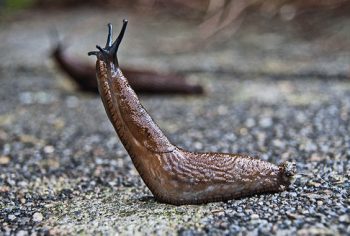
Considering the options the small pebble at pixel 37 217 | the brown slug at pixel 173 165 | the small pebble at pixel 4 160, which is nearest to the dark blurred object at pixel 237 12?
the small pebble at pixel 4 160

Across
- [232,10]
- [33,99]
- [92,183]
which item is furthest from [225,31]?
[92,183]

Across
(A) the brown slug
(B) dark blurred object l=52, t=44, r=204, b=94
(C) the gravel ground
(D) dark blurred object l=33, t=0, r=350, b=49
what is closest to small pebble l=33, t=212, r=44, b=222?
(C) the gravel ground

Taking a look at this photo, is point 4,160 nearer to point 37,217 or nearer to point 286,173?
point 37,217

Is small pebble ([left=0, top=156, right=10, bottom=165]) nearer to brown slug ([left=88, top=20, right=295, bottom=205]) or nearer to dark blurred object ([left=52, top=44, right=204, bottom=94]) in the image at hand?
brown slug ([left=88, top=20, right=295, bottom=205])

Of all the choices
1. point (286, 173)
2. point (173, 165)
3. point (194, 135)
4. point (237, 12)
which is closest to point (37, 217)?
point (173, 165)

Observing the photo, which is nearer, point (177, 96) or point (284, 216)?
point (284, 216)

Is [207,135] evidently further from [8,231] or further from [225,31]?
[225,31]
